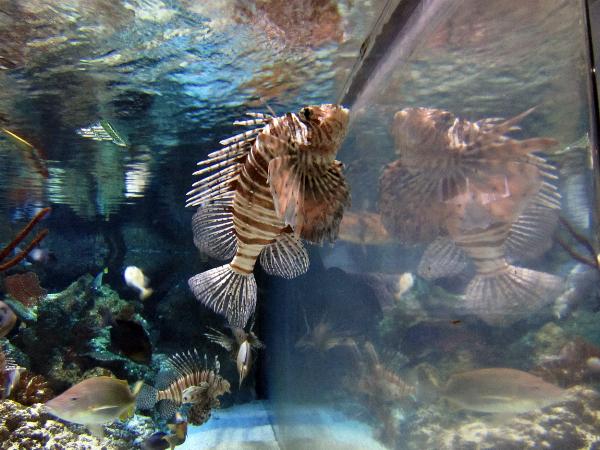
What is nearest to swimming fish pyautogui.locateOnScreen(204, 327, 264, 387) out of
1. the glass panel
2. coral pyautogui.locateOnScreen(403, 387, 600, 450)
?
the glass panel

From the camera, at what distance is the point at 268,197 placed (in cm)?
158

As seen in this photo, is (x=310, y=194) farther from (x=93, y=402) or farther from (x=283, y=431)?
(x=283, y=431)

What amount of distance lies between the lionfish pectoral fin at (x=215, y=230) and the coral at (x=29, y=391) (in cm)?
420

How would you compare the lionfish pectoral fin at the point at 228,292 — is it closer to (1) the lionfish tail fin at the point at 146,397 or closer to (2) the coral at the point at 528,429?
(2) the coral at the point at 528,429

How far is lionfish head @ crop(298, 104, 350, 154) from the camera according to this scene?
1318 mm

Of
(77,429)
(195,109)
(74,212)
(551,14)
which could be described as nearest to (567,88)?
(551,14)

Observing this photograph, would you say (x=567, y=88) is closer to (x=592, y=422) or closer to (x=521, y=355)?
(x=521, y=355)

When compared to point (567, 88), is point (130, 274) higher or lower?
lower

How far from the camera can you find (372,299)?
2.96 metres

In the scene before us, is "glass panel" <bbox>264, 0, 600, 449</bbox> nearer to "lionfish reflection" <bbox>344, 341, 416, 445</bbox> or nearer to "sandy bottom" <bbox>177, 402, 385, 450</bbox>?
"lionfish reflection" <bbox>344, 341, 416, 445</bbox>

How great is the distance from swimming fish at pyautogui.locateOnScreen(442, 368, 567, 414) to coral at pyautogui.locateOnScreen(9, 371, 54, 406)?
5249 millimetres

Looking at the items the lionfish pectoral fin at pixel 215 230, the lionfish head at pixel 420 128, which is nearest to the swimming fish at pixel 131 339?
the lionfish pectoral fin at pixel 215 230

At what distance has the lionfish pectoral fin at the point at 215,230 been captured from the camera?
82.2 inches

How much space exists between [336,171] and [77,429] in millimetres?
5009
